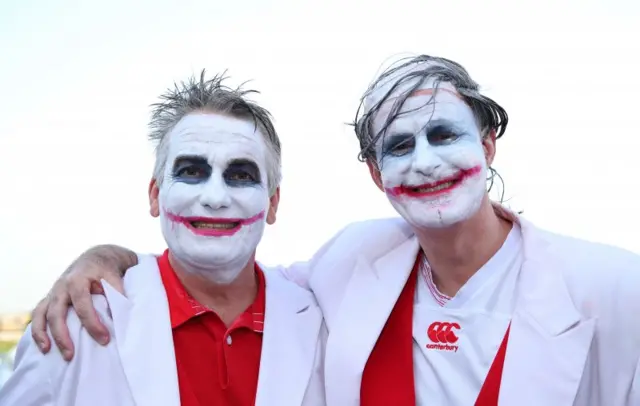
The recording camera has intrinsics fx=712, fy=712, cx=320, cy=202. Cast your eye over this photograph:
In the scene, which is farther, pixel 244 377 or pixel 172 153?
pixel 172 153

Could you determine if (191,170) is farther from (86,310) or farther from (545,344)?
(545,344)

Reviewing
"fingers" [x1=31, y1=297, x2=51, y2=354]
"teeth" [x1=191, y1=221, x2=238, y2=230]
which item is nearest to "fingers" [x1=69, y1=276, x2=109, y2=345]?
"fingers" [x1=31, y1=297, x2=51, y2=354]

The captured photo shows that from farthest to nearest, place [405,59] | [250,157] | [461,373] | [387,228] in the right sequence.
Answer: [387,228] < [405,59] < [250,157] < [461,373]

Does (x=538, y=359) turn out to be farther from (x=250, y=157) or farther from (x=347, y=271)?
(x=250, y=157)

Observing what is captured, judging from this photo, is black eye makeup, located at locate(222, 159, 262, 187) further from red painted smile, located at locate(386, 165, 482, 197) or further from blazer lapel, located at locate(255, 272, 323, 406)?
red painted smile, located at locate(386, 165, 482, 197)

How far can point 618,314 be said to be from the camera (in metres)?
3.23

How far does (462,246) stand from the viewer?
368 centimetres

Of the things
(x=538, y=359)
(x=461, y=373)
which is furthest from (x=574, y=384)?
(x=461, y=373)

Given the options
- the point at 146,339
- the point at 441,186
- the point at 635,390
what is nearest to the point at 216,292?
the point at 146,339

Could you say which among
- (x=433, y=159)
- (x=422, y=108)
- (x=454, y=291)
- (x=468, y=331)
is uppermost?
Answer: (x=422, y=108)

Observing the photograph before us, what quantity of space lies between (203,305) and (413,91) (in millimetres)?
1530

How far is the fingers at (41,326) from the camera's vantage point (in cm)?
313

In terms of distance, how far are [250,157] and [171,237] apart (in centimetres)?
57

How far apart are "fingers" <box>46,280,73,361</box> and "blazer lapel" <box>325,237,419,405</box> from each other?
1.25 m
